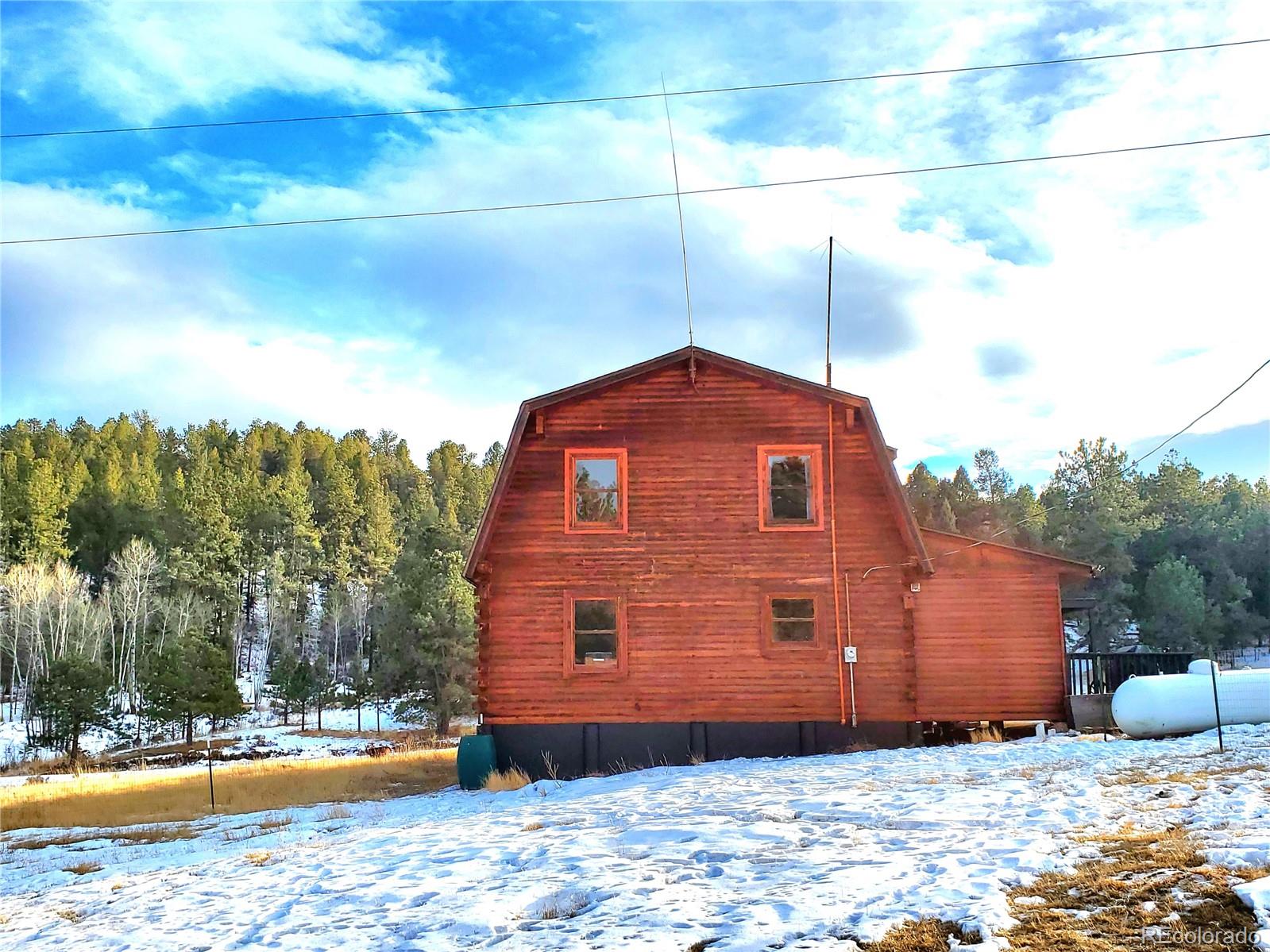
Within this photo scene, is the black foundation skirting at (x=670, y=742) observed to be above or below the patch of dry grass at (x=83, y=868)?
above

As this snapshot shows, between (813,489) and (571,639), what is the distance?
18.4 feet

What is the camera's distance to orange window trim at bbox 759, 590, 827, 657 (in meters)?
18.2

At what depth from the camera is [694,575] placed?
18.4 m

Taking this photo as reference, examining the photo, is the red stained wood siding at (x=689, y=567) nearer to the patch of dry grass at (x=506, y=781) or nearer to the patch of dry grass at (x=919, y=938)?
the patch of dry grass at (x=506, y=781)

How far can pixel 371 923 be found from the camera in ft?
23.6

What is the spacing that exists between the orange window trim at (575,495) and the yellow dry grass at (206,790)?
6214mm

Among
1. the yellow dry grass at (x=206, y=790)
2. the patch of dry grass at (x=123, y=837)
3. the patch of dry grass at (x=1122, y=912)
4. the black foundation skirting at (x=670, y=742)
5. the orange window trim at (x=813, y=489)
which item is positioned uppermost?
the orange window trim at (x=813, y=489)

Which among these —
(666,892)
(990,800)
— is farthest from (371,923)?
(990,800)

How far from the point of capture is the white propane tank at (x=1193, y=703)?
16203mm

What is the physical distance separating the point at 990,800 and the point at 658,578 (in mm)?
8956

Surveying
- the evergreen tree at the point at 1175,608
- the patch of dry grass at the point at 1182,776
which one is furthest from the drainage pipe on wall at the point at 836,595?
the evergreen tree at the point at 1175,608

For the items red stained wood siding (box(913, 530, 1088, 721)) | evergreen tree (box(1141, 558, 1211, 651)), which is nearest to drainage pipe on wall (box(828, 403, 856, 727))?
red stained wood siding (box(913, 530, 1088, 721))

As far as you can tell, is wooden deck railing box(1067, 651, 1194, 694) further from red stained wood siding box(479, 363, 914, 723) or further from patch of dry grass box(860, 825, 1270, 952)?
patch of dry grass box(860, 825, 1270, 952)

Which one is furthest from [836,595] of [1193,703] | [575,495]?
[1193,703]
